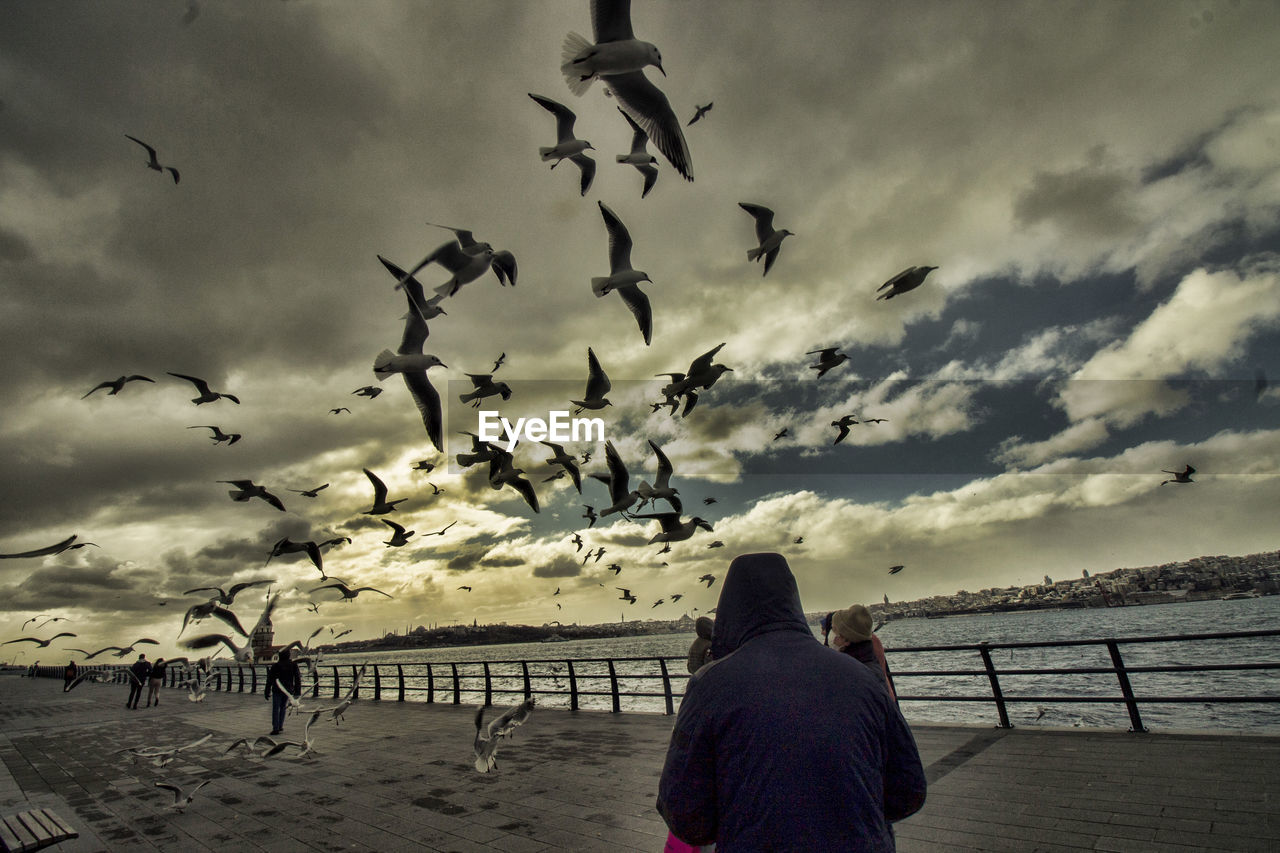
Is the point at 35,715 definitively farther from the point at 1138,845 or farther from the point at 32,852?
the point at 1138,845

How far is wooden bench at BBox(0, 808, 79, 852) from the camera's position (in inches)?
165

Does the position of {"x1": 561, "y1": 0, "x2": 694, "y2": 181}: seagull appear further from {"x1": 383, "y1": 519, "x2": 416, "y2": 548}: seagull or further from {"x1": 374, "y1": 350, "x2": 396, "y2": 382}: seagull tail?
{"x1": 383, "y1": 519, "x2": 416, "y2": 548}: seagull

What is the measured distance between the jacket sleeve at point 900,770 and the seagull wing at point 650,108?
16.4ft

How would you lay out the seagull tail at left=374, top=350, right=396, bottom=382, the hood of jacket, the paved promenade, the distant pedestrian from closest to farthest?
1. the hood of jacket
2. the paved promenade
3. the distant pedestrian
4. the seagull tail at left=374, top=350, right=396, bottom=382

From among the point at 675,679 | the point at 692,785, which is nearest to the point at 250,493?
the point at 692,785

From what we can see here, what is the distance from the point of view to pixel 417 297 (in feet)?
22.5

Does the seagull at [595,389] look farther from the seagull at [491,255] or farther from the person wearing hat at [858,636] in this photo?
the person wearing hat at [858,636]

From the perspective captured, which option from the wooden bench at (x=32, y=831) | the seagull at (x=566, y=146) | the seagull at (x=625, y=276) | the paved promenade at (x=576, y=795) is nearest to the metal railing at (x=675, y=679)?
the paved promenade at (x=576, y=795)

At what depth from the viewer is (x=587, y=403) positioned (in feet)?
26.9

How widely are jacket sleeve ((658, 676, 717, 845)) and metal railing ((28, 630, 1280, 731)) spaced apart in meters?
4.18

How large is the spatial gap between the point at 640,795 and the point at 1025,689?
28377 millimetres

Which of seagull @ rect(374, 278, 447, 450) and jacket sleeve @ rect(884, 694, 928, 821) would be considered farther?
seagull @ rect(374, 278, 447, 450)

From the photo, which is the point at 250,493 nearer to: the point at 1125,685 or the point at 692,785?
the point at 692,785

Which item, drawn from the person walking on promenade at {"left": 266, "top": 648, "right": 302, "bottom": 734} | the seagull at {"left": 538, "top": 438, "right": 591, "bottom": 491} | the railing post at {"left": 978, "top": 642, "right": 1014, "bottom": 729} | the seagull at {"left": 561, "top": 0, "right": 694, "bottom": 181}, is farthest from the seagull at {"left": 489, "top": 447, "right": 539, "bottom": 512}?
the person walking on promenade at {"left": 266, "top": 648, "right": 302, "bottom": 734}
